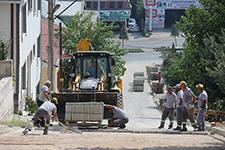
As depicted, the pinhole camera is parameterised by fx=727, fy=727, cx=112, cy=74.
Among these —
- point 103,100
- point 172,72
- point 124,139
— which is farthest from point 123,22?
point 124,139

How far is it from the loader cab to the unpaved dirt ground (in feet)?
26.1

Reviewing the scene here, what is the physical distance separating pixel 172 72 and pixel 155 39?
49.5m

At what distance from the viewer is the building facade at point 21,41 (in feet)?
107

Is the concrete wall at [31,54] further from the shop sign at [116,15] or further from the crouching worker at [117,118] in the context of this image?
the shop sign at [116,15]

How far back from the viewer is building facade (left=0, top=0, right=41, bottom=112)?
107 feet

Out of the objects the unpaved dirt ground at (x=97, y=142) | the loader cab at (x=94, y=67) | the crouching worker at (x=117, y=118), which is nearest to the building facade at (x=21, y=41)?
the loader cab at (x=94, y=67)

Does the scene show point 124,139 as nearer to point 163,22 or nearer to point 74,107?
point 74,107

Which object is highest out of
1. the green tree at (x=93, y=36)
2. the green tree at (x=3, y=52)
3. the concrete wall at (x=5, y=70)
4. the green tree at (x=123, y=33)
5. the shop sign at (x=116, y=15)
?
the shop sign at (x=116, y=15)

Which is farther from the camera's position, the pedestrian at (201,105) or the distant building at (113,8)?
the distant building at (113,8)

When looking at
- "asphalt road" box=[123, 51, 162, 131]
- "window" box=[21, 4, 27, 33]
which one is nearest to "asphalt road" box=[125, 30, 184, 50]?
"asphalt road" box=[123, 51, 162, 131]

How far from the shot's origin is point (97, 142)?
61.4ft

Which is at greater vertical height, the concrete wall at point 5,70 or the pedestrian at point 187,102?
the concrete wall at point 5,70

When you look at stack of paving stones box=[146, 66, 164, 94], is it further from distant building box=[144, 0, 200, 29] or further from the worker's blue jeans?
distant building box=[144, 0, 200, 29]

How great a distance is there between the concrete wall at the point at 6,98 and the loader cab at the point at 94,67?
340cm
